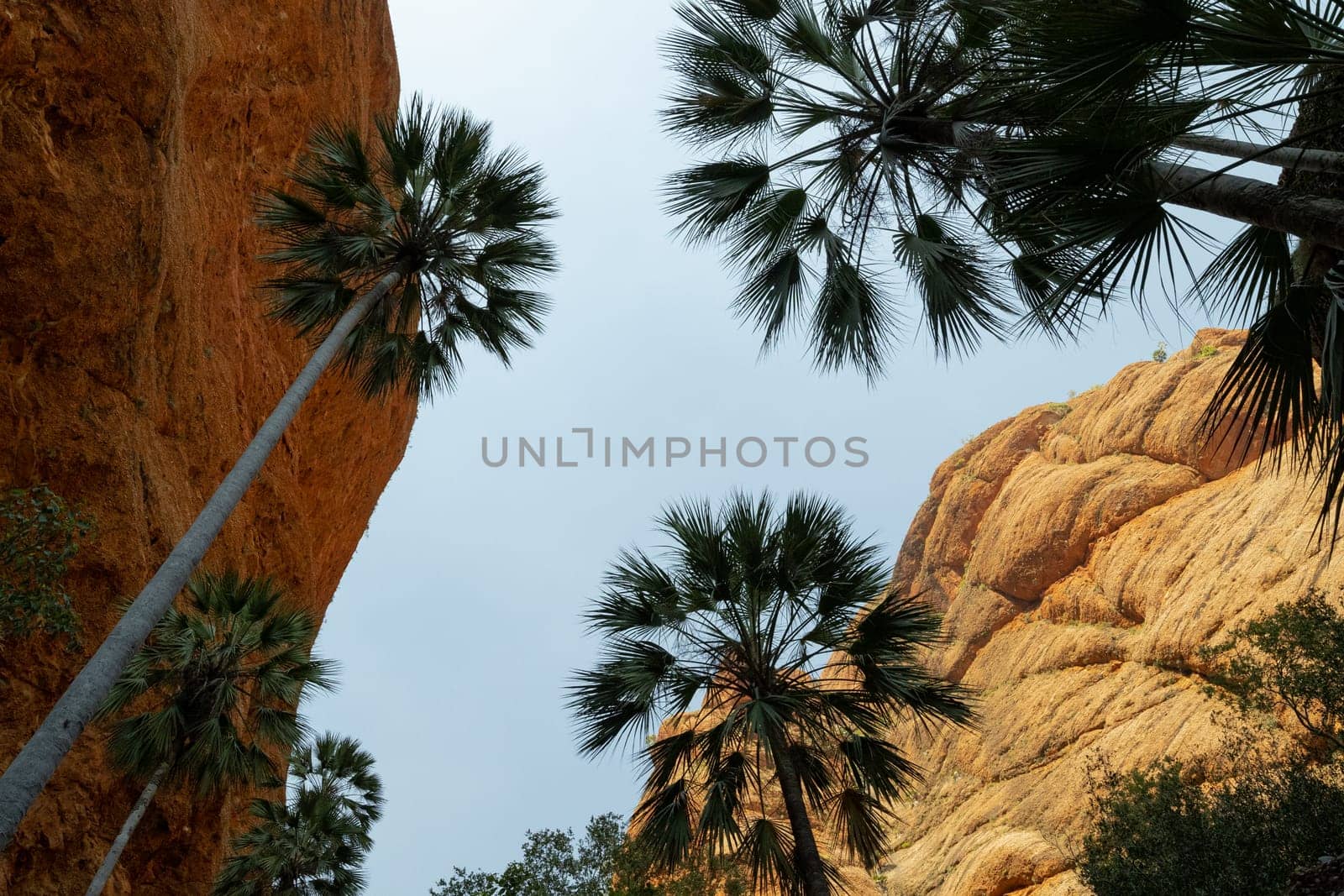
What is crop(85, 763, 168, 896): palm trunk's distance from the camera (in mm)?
9711

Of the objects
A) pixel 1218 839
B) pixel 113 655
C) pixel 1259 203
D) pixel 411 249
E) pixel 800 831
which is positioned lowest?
pixel 800 831

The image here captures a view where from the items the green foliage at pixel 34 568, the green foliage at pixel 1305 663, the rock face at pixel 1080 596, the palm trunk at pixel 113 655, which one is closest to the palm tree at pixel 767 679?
the palm trunk at pixel 113 655

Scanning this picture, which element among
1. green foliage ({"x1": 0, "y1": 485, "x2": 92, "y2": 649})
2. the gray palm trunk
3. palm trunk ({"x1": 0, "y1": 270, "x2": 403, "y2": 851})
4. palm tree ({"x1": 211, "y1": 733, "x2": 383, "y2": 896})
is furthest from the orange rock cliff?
the gray palm trunk

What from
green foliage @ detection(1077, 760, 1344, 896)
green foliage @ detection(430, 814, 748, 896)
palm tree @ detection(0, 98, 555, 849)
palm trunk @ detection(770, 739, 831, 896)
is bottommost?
palm trunk @ detection(770, 739, 831, 896)

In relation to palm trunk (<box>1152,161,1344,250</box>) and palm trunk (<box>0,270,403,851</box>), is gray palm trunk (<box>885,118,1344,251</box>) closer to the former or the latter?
palm trunk (<box>1152,161,1344,250</box>)

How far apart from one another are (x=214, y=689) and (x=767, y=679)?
288 inches

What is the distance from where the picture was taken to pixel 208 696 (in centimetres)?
1081

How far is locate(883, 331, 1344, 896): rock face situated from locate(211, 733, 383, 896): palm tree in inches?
517

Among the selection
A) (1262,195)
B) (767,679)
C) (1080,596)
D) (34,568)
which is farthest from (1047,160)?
(1080,596)

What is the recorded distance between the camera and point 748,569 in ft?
29.3

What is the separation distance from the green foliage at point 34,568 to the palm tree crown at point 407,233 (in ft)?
11.2

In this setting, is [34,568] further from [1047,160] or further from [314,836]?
[1047,160]

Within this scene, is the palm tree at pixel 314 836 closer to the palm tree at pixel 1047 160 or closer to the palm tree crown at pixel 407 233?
the palm tree crown at pixel 407 233

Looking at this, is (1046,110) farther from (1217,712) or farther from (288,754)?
→ (1217,712)
